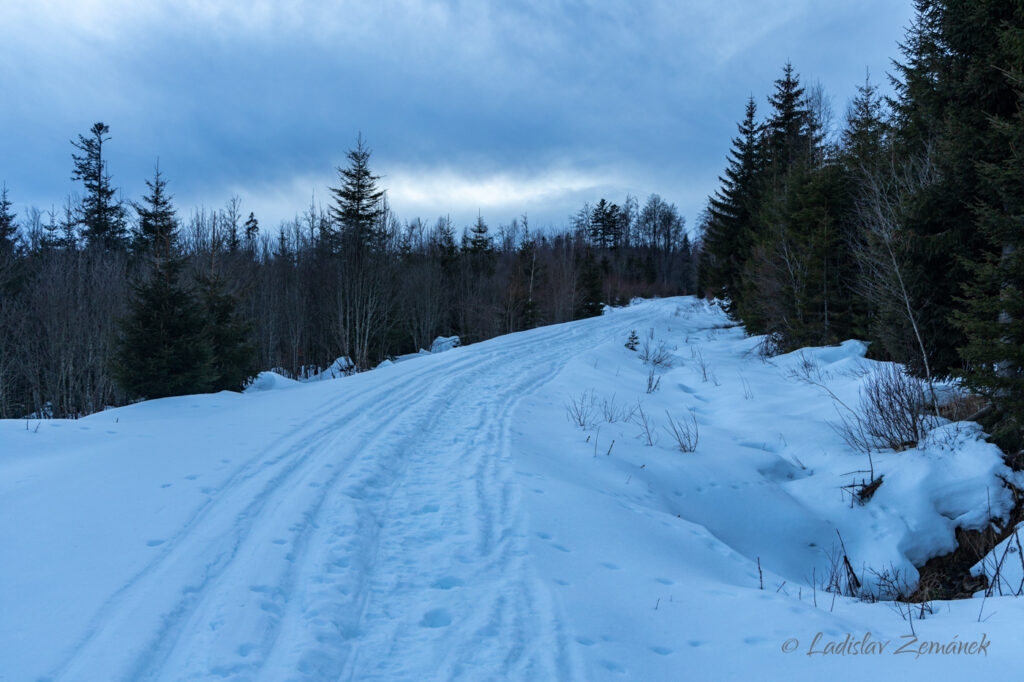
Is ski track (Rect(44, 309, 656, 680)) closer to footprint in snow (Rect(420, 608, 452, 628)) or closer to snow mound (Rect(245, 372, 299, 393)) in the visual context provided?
footprint in snow (Rect(420, 608, 452, 628))

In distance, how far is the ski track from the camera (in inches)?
102

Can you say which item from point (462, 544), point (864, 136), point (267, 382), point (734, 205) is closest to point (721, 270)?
point (734, 205)

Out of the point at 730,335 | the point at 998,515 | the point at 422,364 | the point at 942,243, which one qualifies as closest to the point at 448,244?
the point at 730,335

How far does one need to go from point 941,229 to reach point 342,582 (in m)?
9.93

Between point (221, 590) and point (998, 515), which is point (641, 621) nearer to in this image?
point (221, 590)

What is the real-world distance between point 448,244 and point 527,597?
40766 millimetres

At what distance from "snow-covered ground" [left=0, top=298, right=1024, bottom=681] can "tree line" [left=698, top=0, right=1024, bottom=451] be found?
132 cm

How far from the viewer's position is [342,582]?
10.9 feet

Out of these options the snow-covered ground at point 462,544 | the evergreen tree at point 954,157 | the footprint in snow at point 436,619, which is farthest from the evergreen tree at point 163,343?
the evergreen tree at point 954,157

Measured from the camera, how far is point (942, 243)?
7547 mm

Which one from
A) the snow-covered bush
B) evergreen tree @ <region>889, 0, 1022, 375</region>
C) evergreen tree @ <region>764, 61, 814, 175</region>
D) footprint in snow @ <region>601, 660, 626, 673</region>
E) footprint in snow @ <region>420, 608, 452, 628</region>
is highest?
evergreen tree @ <region>764, 61, 814, 175</region>

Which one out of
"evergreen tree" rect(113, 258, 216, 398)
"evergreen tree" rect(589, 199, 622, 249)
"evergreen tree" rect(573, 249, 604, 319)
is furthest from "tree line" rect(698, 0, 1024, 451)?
"evergreen tree" rect(589, 199, 622, 249)

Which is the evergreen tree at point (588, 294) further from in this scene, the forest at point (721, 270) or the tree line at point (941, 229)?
the tree line at point (941, 229)

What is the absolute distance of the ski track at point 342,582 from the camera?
2.60 metres
